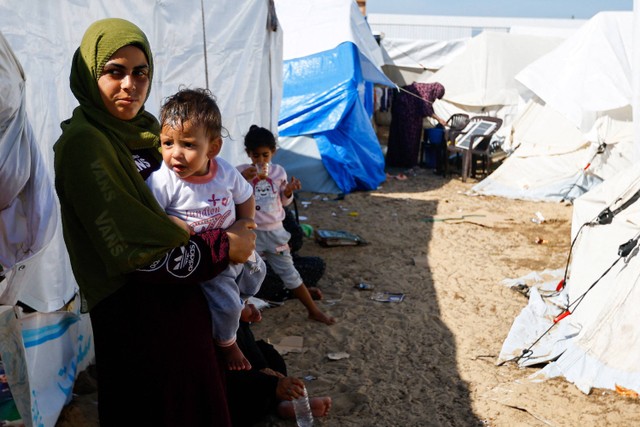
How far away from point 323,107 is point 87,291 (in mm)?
8472

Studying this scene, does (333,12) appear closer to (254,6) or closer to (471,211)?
(471,211)

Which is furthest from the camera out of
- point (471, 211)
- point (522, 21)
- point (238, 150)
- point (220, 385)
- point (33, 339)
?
point (522, 21)

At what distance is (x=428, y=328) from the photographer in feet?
15.7

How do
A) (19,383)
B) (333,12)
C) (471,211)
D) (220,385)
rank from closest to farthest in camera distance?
(19,383), (220,385), (471,211), (333,12)

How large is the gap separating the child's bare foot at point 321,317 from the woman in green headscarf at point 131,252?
2.44 m

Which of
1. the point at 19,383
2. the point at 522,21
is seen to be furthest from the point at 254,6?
the point at 522,21

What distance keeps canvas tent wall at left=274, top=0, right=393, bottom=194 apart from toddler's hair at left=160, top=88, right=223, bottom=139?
7.75 metres

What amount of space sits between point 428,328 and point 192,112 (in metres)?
3.08

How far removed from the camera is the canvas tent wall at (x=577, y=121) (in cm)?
955

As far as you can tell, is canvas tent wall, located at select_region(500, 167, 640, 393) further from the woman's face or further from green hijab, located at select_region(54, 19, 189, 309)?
the woman's face

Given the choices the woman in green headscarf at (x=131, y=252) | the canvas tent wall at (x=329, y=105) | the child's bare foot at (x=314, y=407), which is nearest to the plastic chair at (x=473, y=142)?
the canvas tent wall at (x=329, y=105)

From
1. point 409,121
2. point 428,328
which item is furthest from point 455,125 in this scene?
point 428,328

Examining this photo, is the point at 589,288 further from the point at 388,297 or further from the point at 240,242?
the point at 240,242

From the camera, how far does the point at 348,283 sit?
5746mm
